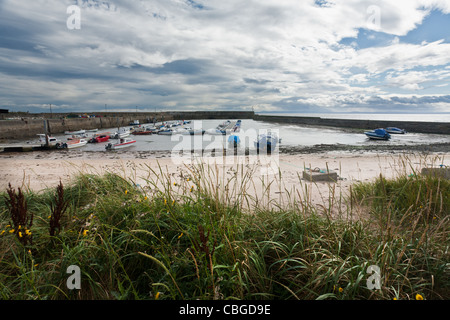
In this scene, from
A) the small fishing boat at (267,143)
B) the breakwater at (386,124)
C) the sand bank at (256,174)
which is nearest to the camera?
the sand bank at (256,174)

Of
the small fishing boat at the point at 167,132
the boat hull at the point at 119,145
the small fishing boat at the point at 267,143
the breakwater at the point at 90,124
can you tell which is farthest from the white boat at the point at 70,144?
the small fishing boat at the point at 267,143

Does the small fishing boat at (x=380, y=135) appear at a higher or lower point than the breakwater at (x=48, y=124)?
lower

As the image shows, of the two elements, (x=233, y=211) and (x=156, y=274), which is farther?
(x=233, y=211)

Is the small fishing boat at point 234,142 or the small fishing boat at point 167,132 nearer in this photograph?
the small fishing boat at point 234,142

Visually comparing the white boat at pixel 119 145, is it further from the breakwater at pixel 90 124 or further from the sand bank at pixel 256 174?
the sand bank at pixel 256 174

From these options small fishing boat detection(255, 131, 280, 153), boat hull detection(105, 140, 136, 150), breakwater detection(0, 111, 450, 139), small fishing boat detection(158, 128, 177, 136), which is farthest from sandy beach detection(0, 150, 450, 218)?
small fishing boat detection(158, 128, 177, 136)

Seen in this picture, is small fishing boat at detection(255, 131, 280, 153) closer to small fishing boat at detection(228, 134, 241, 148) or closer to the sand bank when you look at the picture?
small fishing boat at detection(228, 134, 241, 148)

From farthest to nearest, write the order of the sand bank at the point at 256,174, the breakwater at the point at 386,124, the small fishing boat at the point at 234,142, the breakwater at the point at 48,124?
the breakwater at the point at 386,124, the breakwater at the point at 48,124, the small fishing boat at the point at 234,142, the sand bank at the point at 256,174

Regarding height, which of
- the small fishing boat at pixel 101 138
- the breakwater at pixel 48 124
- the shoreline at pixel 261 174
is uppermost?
the breakwater at pixel 48 124
